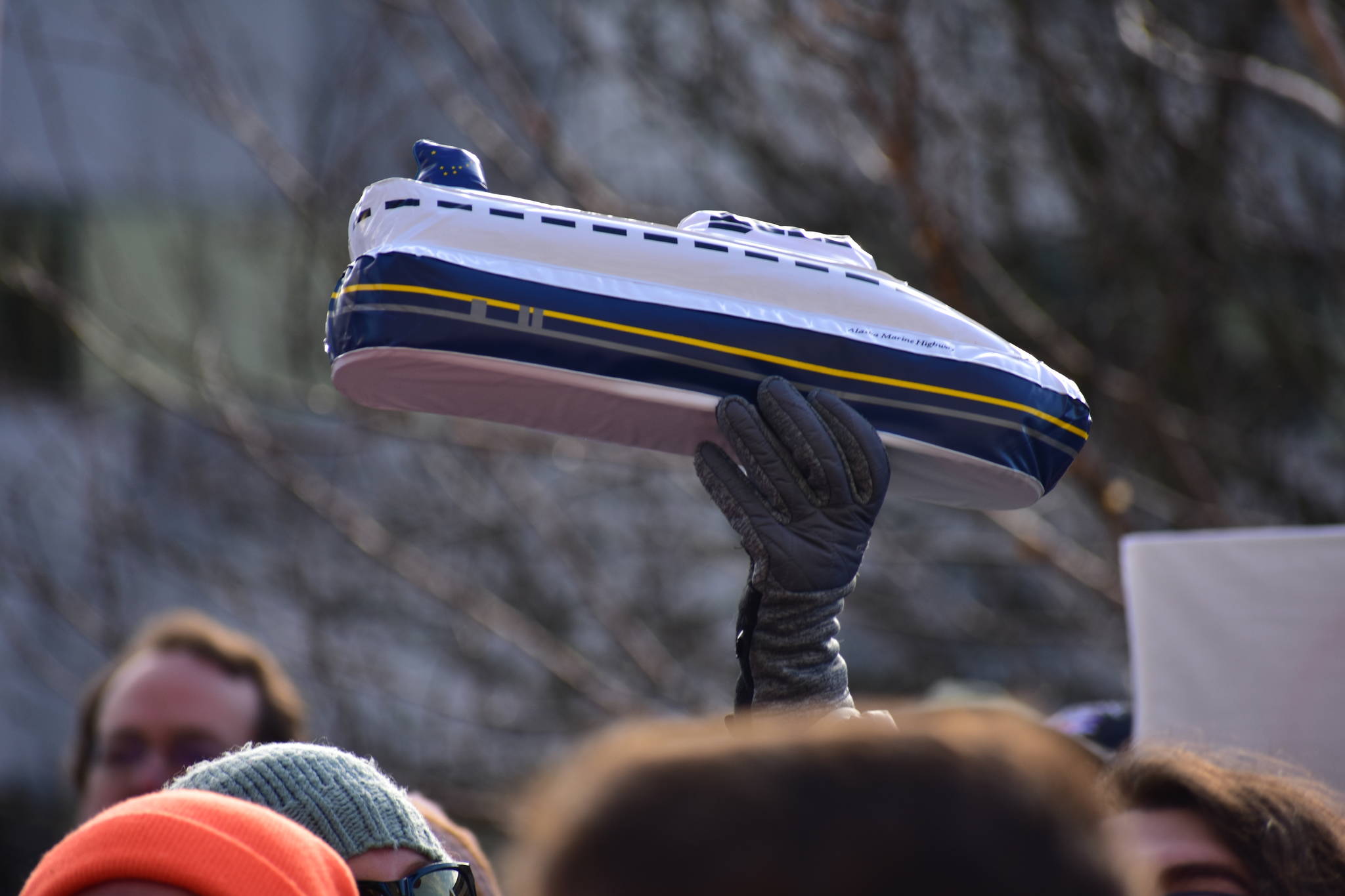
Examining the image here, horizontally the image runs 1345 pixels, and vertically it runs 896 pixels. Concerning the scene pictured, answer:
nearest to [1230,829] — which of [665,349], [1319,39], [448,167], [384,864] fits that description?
[665,349]

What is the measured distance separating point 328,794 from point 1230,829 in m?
1.29

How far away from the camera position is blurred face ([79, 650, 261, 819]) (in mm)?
3070

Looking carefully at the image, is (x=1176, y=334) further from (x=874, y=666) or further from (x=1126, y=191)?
(x=874, y=666)

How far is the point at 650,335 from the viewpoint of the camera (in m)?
2.12

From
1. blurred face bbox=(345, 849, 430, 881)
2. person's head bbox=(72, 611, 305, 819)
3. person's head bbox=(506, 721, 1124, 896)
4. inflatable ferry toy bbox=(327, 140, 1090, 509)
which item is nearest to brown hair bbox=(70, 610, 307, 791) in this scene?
person's head bbox=(72, 611, 305, 819)

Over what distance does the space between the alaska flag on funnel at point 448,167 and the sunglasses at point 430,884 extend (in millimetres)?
1059

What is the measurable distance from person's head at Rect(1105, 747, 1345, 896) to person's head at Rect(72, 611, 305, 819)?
1.99 meters

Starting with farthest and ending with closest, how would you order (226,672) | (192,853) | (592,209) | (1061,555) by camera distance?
(1061,555)
(592,209)
(226,672)
(192,853)

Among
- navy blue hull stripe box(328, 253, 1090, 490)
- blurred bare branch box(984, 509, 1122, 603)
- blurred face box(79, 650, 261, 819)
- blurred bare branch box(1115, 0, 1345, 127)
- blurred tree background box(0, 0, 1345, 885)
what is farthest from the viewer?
blurred tree background box(0, 0, 1345, 885)

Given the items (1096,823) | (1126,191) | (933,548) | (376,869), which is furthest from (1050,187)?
(1096,823)

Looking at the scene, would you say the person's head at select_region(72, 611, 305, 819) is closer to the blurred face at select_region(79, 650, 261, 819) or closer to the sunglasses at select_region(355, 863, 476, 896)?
the blurred face at select_region(79, 650, 261, 819)

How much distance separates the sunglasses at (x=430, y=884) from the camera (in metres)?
1.74

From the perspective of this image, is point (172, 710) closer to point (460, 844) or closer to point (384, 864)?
point (460, 844)

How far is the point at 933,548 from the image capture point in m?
6.50
